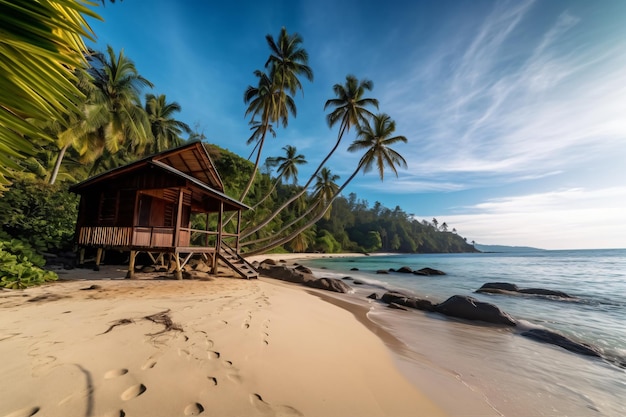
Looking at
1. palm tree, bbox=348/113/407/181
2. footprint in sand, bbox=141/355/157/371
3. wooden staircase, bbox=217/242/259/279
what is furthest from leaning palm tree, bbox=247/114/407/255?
footprint in sand, bbox=141/355/157/371

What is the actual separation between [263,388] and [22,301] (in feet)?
18.6

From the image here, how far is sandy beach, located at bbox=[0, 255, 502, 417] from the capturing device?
2.78 metres

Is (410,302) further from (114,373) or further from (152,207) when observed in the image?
(152,207)

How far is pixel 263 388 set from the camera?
3164 mm

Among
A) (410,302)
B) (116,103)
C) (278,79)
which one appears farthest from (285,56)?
(410,302)

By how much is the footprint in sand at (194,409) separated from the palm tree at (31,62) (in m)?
2.47

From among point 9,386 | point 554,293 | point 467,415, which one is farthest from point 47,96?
point 554,293

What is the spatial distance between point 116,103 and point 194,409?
2159 centimetres

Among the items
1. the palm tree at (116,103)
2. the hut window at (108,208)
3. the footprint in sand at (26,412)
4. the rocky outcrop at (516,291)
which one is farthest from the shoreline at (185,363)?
the palm tree at (116,103)

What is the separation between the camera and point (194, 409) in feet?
Result: 8.96

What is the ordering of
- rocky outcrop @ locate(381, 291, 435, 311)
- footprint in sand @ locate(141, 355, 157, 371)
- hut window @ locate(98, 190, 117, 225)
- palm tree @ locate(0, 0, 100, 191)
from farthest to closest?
1. hut window @ locate(98, 190, 117, 225)
2. rocky outcrop @ locate(381, 291, 435, 311)
3. footprint in sand @ locate(141, 355, 157, 371)
4. palm tree @ locate(0, 0, 100, 191)

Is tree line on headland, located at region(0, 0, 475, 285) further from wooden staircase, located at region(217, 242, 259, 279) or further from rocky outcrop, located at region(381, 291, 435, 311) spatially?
rocky outcrop, located at region(381, 291, 435, 311)

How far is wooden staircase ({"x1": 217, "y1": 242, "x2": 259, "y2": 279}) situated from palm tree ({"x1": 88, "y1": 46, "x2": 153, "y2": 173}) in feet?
36.6

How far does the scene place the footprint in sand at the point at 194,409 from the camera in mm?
2674
